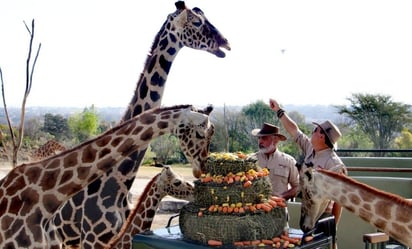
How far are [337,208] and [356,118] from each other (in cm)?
2973

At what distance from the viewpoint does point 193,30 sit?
17.8 ft

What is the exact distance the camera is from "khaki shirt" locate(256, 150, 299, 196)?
17.9 ft

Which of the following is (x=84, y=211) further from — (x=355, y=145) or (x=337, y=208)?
(x=355, y=145)

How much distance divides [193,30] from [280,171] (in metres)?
1.52

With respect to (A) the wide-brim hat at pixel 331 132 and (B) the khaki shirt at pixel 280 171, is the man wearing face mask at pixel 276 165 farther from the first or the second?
(A) the wide-brim hat at pixel 331 132

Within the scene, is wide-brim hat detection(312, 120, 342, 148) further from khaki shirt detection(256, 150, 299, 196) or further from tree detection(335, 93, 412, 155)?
tree detection(335, 93, 412, 155)

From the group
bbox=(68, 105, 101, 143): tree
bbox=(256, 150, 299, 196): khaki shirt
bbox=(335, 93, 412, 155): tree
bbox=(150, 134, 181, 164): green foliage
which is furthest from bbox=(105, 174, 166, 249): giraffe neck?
bbox=(68, 105, 101, 143): tree

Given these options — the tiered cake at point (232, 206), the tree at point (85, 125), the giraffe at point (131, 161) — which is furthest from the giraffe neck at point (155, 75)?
the tree at point (85, 125)

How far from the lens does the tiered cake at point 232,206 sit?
341 centimetres

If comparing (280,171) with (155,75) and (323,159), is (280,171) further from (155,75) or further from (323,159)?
(155,75)

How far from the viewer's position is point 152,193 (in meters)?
5.08

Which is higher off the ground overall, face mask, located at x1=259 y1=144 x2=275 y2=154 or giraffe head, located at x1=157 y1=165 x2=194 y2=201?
face mask, located at x1=259 y1=144 x2=275 y2=154

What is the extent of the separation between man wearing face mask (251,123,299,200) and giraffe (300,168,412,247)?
4.78 ft

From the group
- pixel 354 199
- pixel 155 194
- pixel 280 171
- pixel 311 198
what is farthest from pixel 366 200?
pixel 155 194
